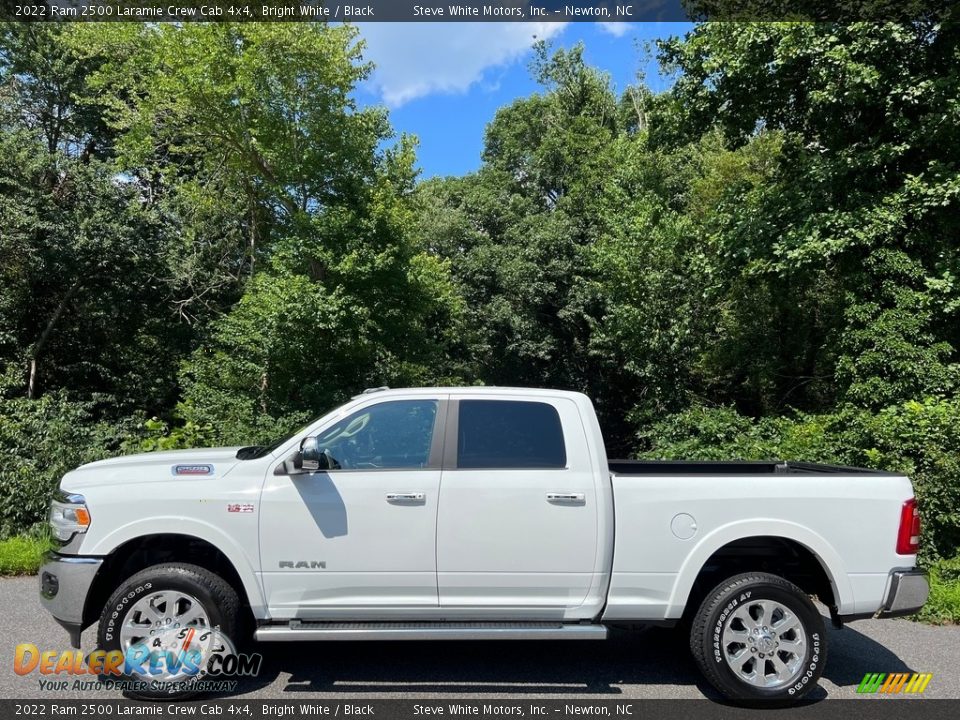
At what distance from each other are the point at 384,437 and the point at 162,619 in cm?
173

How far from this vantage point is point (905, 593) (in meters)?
4.54

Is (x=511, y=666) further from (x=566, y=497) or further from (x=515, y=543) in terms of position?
(x=566, y=497)

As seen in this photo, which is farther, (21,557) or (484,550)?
(21,557)

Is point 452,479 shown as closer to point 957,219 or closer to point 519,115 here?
point 957,219

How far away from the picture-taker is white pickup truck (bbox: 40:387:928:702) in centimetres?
450

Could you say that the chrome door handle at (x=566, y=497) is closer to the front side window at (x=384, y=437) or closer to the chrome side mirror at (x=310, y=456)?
the front side window at (x=384, y=437)

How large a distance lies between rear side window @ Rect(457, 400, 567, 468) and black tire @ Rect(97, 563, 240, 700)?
167 centimetres

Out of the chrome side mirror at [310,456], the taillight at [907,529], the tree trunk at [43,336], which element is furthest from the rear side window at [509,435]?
the tree trunk at [43,336]

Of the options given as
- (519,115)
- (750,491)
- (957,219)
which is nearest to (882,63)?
(957,219)

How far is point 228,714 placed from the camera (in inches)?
167

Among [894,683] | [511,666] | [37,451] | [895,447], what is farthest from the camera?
[37,451]

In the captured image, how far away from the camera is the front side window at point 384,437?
4723 mm

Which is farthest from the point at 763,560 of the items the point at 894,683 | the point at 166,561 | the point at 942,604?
the point at 166,561

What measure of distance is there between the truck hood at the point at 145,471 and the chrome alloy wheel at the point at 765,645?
3.35 m
